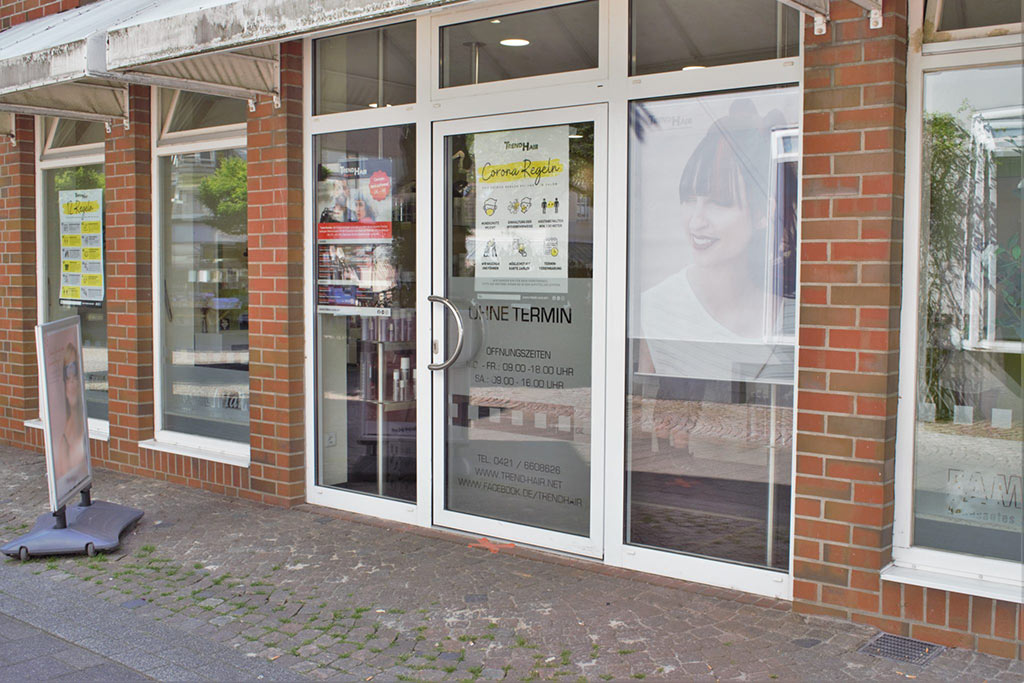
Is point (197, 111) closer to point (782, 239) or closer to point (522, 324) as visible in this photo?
point (522, 324)

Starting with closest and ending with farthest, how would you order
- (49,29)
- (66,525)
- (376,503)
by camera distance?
(66,525) → (376,503) → (49,29)

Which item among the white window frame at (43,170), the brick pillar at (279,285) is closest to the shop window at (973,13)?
the brick pillar at (279,285)

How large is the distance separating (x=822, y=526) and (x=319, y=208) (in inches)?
150

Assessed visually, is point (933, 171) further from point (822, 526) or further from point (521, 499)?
point (521, 499)

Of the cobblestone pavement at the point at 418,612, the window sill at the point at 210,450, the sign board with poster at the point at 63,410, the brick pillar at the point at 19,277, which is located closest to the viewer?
the cobblestone pavement at the point at 418,612

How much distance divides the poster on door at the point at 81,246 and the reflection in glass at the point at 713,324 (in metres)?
5.07

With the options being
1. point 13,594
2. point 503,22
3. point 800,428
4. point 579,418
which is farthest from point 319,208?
point 800,428

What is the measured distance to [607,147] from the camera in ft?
16.9

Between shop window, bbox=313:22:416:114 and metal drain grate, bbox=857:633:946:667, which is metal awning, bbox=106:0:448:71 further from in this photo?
metal drain grate, bbox=857:633:946:667

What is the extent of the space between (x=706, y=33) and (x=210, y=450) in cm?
461

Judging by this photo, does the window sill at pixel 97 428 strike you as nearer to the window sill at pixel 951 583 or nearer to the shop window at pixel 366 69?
the shop window at pixel 366 69

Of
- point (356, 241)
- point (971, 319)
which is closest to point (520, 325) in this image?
point (356, 241)

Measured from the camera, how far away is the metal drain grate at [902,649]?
13.1 ft

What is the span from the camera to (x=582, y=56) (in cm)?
525
